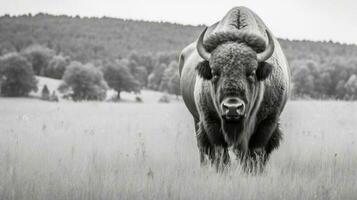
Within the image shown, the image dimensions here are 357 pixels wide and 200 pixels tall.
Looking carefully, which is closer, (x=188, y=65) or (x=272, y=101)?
(x=272, y=101)

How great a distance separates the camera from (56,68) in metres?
118

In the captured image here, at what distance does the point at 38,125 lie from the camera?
13.9m

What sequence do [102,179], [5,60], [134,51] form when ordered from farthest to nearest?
[134,51] < [5,60] < [102,179]

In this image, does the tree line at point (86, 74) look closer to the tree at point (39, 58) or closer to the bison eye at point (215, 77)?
the tree at point (39, 58)

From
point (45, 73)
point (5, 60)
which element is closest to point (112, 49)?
point (45, 73)

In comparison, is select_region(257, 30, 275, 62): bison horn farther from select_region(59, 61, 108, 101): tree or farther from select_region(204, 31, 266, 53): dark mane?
select_region(59, 61, 108, 101): tree

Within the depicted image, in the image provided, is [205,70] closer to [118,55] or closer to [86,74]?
Answer: [86,74]

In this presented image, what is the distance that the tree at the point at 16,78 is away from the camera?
3093 inches

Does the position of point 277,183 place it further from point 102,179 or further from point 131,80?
point 131,80

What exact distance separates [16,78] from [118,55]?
66.4 m

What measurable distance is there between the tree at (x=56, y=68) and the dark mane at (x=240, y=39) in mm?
113538

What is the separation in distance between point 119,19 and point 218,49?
15175cm

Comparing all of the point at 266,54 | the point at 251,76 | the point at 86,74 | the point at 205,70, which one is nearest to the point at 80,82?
the point at 86,74

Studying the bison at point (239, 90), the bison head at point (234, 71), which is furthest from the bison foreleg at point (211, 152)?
the bison head at point (234, 71)
